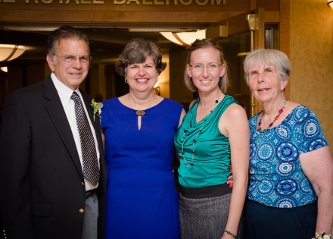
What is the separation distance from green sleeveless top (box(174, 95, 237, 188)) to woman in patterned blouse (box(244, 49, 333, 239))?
0.16m

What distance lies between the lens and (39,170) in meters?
2.21

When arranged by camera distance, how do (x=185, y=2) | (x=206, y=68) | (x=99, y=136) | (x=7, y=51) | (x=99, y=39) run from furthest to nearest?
(x=99, y=39) < (x=7, y=51) < (x=185, y=2) < (x=99, y=136) < (x=206, y=68)

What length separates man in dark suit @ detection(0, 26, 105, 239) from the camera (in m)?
2.14

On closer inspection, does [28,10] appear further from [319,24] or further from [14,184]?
[319,24]

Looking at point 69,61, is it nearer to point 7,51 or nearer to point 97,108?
point 97,108

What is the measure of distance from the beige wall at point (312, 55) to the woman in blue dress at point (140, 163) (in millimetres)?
2779

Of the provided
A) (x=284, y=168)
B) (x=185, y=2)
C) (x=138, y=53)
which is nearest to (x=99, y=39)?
(x=185, y=2)

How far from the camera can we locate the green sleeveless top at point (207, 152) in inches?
91.7

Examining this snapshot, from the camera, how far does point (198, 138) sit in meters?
2.36

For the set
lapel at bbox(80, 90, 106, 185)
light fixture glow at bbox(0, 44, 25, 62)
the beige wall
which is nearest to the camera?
lapel at bbox(80, 90, 106, 185)

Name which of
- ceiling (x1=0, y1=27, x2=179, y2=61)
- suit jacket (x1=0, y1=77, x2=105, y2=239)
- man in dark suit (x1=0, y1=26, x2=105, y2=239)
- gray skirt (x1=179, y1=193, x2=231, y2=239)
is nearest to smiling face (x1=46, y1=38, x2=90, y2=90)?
man in dark suit (x1=0, y1=26, x2=105, y2=239)

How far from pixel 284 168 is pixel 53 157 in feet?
4.02

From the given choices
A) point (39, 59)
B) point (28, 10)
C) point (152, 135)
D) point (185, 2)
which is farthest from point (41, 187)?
point (39, 59)

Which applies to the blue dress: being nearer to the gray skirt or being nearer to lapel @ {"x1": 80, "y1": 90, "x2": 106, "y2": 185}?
lapel @ {"x1": 80, "y1": 90, "x2": 106, "y2": 185}
